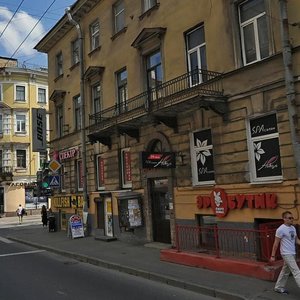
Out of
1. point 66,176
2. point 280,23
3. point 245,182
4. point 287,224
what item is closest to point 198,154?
point 245,182

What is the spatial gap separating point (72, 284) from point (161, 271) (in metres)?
2.21

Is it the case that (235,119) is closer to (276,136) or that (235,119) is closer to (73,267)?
(276,136)

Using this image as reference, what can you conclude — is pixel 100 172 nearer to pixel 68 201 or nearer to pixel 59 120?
pixel 68 201

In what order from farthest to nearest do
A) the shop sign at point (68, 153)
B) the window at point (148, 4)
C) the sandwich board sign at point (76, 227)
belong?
the shop sign at point (68, 153)
the sandwich board sign at point (76, 227)
the window at point (148, 4)

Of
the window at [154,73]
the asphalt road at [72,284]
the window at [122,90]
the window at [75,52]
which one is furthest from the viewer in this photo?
the window at [75,52]

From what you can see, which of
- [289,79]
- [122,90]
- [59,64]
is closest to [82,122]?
[122,90]

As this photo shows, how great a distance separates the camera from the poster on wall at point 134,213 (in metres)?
16.9

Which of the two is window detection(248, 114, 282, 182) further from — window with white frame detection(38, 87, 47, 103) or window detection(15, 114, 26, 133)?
window with white frame detection(38, 87, 47, 103)

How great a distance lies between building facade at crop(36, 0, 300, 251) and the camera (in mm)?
11469

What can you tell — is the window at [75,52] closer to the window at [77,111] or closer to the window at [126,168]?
the window at [77,111]

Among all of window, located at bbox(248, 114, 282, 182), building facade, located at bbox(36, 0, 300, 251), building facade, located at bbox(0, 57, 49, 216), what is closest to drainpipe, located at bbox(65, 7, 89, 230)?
building facade, located at bbox(36, 0, 300, 251)

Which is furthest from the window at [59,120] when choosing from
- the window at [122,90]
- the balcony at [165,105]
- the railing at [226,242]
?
the railing at [226,242]

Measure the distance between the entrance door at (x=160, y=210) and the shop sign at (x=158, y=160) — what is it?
1.07 m

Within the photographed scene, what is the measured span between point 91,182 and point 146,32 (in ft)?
27.5
